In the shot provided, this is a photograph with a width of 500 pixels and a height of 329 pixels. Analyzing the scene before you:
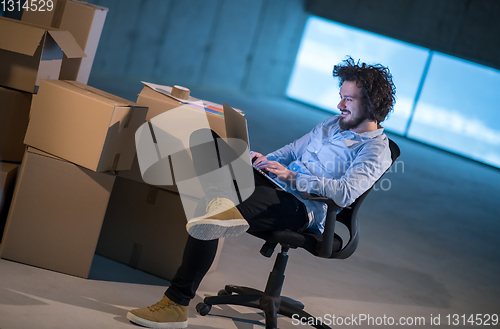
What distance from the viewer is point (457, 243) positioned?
3.65 metres

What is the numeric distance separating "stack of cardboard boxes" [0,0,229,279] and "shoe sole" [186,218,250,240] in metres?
0.52

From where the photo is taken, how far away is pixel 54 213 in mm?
1852

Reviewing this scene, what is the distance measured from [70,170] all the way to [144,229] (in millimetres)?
432

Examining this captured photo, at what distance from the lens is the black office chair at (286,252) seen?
168 centimetres

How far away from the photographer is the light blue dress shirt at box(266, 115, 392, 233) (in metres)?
1.66

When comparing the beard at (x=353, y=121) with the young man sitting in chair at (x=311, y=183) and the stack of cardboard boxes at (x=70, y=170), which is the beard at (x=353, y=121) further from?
the stack of cardboard boxes at (x=70, y=170)

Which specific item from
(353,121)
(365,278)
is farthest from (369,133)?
(365,278)

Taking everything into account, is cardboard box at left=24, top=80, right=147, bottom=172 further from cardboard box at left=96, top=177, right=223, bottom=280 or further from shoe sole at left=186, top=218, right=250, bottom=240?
shoe sole at left=186, top=218, right=250, bottom=240

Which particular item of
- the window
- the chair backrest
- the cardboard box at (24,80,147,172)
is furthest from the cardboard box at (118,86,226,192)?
the window

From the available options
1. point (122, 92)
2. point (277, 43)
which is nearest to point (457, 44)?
point (277, 43)

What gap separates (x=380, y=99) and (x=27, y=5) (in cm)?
169

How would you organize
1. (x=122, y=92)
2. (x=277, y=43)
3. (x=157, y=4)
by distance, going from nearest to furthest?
(x=122, y=92) → (x=157, y=4) → (x=277, y=43)

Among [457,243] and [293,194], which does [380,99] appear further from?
[457,243]

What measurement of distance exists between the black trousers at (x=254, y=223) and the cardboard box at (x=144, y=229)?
415 mm
